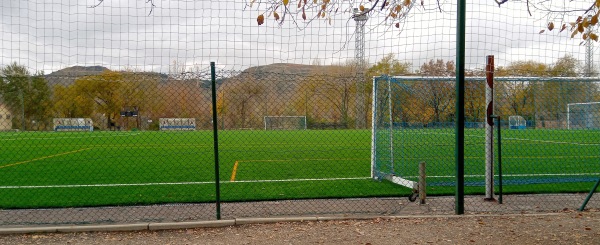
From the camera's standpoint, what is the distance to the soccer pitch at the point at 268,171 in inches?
348

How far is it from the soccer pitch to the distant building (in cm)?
119

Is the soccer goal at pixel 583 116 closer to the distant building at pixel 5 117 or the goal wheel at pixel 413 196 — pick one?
the goal wheel at pixel 413 196

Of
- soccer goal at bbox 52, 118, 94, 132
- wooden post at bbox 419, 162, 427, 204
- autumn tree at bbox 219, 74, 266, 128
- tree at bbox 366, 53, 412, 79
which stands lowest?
wooden post at bbox 419, 162, 427, 204

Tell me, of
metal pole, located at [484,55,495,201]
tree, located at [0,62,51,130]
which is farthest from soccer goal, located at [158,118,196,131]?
metal pole, located at [484,55,495,201]

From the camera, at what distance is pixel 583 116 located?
1203 cm

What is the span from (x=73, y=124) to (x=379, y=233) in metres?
6.01

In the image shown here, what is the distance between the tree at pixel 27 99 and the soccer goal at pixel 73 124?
624mm

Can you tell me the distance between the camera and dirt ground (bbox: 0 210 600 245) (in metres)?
5.58

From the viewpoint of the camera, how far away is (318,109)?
7.71 m

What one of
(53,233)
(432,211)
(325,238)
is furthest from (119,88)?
(432,211)

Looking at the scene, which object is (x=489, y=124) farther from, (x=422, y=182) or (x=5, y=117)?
(x=5, y=117)

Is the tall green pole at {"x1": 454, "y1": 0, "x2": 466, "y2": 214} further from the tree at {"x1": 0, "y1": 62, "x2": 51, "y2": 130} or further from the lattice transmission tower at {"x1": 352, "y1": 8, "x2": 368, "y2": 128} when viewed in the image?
the tree at {"x1": 0, "y1": 62, "x2": 51, "y2": 130}

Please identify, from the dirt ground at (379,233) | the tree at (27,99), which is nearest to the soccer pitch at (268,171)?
the tree at (27,99)

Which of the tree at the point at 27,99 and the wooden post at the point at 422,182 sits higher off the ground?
the tree at the point at 27,99
